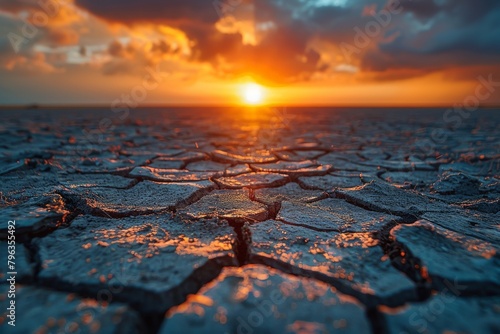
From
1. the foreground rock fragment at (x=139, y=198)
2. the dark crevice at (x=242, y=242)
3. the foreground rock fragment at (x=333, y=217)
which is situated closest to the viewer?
the dark crevice at (x=242, y=242)

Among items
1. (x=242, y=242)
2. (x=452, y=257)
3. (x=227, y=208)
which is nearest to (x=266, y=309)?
(x=242, y=242)

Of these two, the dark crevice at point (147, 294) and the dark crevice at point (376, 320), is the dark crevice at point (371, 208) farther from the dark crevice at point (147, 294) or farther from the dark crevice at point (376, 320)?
the dark crevice at point (147, 294)

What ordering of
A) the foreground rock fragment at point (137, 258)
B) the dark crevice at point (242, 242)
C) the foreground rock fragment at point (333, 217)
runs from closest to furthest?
the foreground rock fragment at point (137, 258), the dark crevice at point (242, 242), the foreground rock fragment at point (333, 217)

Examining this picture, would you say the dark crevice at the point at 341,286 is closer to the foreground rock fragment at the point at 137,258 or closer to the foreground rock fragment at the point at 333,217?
the foreground rock fragment at the point at 137,258

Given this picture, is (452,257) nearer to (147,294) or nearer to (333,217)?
(333,217)

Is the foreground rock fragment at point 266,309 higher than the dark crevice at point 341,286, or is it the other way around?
the foreground rock fragment at point 266,309

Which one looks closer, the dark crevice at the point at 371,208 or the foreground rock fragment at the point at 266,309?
the foreground rock fragment at the point at 266,309

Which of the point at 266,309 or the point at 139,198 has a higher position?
the point at 266,309

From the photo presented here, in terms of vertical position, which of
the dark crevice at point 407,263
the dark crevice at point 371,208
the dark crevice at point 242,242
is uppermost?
the dark crevice at point 407,263

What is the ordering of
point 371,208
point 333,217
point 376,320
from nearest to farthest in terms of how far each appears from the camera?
point 376,320 < point 333,217 < point 371,208

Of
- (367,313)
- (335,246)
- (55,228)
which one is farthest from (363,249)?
(55,228)

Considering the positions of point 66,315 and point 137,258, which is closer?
point 66,315

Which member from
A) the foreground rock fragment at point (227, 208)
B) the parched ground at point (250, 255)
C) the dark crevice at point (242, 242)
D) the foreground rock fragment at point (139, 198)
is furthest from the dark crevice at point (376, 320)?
the foreground rock fragment at point (139, 198)

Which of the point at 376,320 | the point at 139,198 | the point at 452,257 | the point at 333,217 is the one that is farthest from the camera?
the point at 139,198
